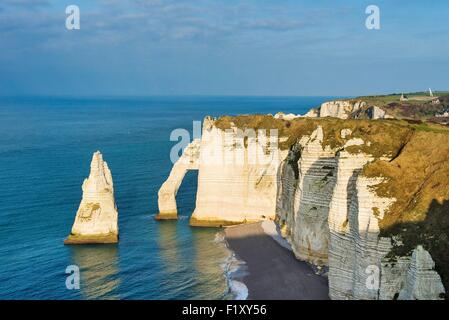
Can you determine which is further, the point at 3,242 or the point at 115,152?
the point at 115,152

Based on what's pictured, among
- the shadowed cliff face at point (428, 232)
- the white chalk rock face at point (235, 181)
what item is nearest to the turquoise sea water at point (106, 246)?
the white chalk rock face at point (235, 181)

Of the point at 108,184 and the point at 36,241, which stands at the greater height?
the point at 108,184

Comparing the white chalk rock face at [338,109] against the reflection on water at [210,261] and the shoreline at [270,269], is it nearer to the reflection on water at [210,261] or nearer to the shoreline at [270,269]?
the shoreline at [270,269]

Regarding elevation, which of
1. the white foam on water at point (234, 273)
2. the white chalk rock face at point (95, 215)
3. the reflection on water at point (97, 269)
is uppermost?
the white chalk rock face at point (95, 215)

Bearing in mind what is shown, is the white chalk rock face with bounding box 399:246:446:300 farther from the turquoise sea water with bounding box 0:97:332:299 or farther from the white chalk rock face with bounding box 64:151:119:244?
the white chalk rock face with bounding box 64:151:119:244
